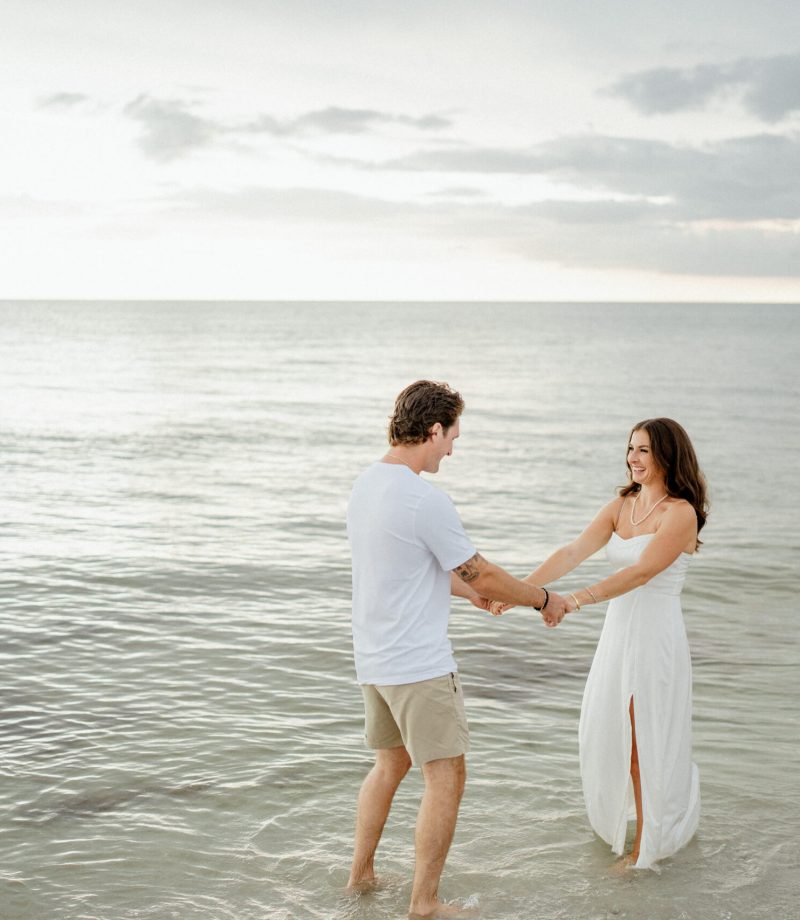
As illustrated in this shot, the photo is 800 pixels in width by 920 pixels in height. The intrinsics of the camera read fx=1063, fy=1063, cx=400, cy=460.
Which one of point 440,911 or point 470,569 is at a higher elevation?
point 470,569

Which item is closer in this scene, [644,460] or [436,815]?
[436,815]

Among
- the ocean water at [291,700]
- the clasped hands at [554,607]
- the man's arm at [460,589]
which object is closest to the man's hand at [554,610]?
the clasped hands at [554,607]

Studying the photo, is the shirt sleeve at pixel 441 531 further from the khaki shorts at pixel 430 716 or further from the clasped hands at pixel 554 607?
the clasped hands at pixel 554 607

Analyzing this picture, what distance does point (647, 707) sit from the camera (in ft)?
17.1

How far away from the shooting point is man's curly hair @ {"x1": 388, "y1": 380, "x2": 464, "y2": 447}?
14.6 feet

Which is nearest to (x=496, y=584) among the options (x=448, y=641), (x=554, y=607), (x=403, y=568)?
(x=448, y=641)

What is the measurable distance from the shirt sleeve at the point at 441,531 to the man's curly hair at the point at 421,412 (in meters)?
0.29

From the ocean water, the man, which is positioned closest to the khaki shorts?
the man

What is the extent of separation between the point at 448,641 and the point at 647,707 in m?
1.37

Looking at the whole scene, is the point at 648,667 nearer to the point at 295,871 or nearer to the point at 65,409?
the point at 295,871

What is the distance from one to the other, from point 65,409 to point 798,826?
3170 centimetres

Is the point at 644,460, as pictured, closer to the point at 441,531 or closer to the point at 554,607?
the point at 554,607

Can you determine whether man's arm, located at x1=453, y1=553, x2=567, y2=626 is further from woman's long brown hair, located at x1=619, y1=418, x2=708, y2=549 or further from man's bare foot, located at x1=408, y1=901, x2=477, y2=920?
man's bare foot, located at x1=408, y1=901, x2=477, y2=920

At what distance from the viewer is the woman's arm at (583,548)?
561cm
